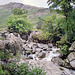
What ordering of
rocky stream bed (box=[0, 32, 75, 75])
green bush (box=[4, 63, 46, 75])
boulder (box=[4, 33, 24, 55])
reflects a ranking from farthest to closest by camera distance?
1. boulder (box=[4, 33, 24, 55])
2. rocky stream bed (box=[0, 32, 75, 75])
3. green bush (box=[4, 63, 46, 75])

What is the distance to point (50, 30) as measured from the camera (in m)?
30.6

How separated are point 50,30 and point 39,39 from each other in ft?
20.0

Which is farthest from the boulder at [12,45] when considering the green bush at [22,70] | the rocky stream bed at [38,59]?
the green bush at [22,70]

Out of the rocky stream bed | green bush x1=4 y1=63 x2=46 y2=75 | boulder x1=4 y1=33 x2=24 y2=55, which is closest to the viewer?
green bush x1=4 y1=63 x2=46 y2=75

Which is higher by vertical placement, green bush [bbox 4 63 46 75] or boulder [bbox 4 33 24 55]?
boulder [bbox 4 33 24 55]

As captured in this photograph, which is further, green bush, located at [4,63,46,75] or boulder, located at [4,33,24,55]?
boulder, located at [4,33,24,55]

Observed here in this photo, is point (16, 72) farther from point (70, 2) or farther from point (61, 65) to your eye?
point (70, 2)

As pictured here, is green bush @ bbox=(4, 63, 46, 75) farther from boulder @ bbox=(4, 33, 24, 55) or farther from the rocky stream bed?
boulder @ bbox=(4, 33, 24, 55)

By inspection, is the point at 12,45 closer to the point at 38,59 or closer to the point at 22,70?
the point at 22,70

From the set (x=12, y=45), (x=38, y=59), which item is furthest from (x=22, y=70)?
(x=38, y=59)

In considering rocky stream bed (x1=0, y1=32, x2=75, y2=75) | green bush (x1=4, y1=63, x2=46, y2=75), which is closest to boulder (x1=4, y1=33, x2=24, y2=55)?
rocky stream bed (x1=0, y1=32, x2=75, y2=75)

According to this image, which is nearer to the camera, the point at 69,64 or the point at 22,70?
the point at 22,70

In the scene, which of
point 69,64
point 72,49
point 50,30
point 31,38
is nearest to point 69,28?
point 72,49

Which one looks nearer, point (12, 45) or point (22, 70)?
point (22, 70)
